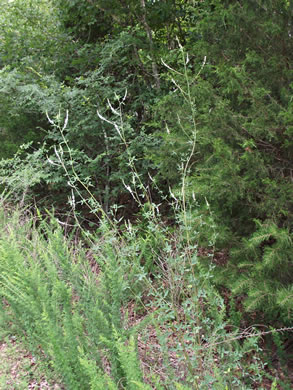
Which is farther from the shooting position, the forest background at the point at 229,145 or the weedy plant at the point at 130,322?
the forest background at the point at 229,145

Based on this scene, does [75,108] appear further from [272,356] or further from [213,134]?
[272,356]

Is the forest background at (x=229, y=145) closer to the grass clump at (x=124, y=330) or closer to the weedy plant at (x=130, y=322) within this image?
the weedy plant at (x=130, y=322)

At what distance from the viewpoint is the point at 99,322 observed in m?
2.41

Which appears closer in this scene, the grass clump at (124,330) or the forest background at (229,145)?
the grass clump at (124,330)

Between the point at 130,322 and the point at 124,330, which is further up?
the point at 124,330

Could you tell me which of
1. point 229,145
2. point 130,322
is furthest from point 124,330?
point 229,145

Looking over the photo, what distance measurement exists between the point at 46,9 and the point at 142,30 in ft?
8.38

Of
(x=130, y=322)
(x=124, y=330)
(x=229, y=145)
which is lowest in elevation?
(x=130, y=322)

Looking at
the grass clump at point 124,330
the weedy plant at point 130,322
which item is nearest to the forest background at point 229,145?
the weedy plant at point 130,322

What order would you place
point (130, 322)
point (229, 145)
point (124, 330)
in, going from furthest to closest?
point (130, 322)
point (229, 145)
point (124, 330)

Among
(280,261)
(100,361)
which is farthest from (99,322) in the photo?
(280,261)

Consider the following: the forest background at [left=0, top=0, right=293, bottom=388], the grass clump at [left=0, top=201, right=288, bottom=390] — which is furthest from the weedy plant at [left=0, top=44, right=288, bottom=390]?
the forest background at [left=0, top=0, right=293, bottom=388]

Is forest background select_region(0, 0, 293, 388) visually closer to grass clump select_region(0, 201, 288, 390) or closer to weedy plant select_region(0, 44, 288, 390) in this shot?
weedy plant select_region(0, 44, 288, 390)

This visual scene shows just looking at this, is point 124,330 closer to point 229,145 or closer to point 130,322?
point 130,322
